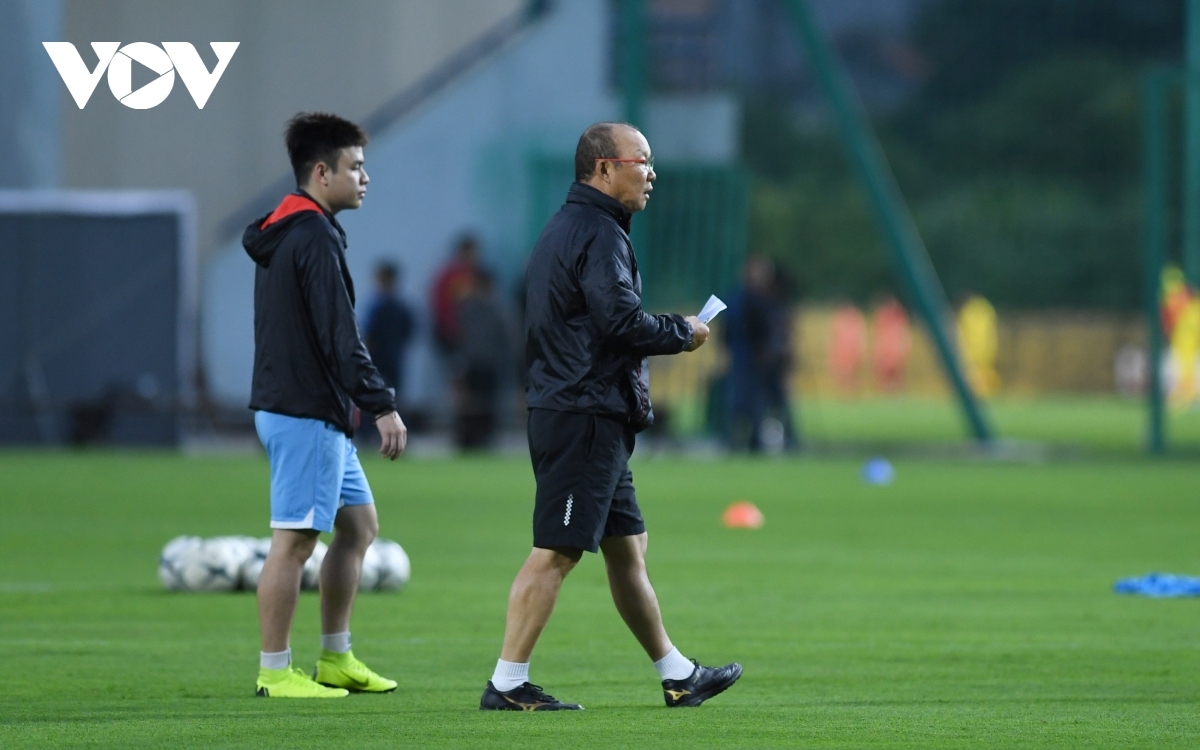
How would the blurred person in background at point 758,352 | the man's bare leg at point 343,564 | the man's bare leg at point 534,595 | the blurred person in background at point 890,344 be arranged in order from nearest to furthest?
1. the man's bare leg at point 534,595
2. the man's bare leg at point 343,564
3. the blurred person in background at point 758,352
4. the blurred person in background at point 890,344

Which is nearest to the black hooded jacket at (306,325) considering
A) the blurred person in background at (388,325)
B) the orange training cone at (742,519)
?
the orange training cone at (742,519)

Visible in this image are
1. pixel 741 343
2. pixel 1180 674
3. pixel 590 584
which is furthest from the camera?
pixel 741 343

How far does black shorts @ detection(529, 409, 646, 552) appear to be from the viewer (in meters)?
7.11

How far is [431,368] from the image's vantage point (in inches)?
1089

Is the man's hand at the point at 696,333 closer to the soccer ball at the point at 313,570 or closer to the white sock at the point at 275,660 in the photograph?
the white sock at the point at 275,660

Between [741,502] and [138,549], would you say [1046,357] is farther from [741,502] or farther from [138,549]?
[138,549]

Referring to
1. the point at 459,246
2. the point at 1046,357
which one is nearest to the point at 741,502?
the point at 459,246

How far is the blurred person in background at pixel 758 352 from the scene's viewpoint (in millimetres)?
24422

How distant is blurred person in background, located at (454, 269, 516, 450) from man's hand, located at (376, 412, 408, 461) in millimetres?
17175

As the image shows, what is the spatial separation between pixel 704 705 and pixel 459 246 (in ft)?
62.6

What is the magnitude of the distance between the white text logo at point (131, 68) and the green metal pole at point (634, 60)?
4.75 metres

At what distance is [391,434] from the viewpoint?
7.45m

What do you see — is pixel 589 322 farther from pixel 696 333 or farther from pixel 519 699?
pixel 519 699

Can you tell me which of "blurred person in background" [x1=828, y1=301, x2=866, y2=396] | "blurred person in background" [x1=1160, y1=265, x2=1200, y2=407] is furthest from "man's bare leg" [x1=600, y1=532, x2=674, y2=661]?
"blurred person in background" [x1=828, y1=301, x2=866, y2=396]
